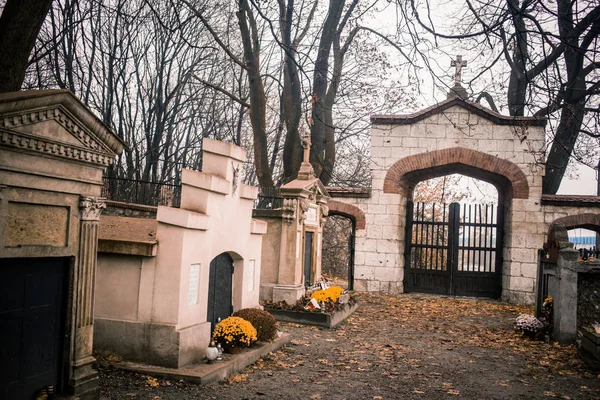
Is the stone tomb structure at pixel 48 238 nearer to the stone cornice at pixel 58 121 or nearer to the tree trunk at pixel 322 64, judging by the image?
the stone cornice at pixel 58 121

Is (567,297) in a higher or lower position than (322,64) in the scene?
lower

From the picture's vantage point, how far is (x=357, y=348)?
970 centimetres

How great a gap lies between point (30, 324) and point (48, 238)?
806mm

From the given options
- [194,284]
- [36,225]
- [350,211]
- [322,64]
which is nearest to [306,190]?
[322,64]

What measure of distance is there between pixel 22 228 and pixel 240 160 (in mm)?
4137

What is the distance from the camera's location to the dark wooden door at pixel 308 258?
1449cm

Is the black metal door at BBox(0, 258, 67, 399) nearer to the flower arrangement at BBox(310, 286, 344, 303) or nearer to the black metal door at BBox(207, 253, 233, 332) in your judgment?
the black metal door at BBox(207, 253, 233, 332)

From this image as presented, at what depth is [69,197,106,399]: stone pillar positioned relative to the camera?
5.52m

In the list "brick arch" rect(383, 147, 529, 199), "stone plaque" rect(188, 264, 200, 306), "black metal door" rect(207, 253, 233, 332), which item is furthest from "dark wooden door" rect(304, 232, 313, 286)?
"stone plaque" rect(188, 264, 200, 306)

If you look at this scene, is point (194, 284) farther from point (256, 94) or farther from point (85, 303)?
point (256, 94)

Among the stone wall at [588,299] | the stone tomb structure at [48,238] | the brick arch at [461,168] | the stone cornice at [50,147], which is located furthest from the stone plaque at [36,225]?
the brick arch at [461,168]

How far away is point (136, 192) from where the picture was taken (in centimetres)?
1443

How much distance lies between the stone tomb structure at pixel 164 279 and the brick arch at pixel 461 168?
10756 mm

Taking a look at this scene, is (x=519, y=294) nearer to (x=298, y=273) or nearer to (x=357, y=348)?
(x=298, y=273)
